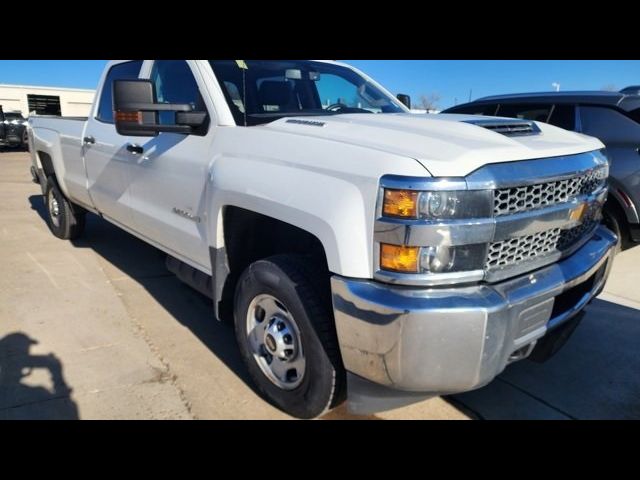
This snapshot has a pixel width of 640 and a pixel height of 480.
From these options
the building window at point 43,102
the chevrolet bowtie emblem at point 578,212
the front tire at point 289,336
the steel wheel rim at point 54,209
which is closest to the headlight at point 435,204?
the front tire at point 289,336

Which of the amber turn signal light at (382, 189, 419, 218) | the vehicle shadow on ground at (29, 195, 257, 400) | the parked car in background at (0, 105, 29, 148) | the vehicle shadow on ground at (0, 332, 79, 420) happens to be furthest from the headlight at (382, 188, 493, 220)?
the parked car in background at (0, 105, 29, 148)

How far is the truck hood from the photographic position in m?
1.89

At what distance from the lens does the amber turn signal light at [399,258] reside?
1.84 meters

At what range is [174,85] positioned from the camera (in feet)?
10.9

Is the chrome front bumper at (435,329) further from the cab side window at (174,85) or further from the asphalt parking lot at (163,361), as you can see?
the cab side window at (174,85)

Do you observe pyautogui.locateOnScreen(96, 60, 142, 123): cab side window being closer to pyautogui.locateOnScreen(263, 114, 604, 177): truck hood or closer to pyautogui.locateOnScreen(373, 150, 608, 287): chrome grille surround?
pyautogui.locateOnScreen(263, 114, 604, 177): truck hood

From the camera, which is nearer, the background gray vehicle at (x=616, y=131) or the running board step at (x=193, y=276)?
the running board step at (x=193, y=276)

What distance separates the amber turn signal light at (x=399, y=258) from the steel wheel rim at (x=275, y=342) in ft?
2.24

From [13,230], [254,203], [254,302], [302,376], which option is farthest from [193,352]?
[13,230]

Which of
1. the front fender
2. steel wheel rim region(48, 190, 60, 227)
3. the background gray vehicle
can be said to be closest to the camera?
the front fender

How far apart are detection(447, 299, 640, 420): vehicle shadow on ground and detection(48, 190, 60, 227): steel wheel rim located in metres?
5.35

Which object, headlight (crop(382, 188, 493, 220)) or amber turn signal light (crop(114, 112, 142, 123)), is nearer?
headlight (crop(382, 188, 493, 220))

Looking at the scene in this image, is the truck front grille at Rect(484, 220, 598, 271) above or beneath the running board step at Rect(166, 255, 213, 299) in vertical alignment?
above

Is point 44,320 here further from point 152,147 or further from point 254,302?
point 254,302
